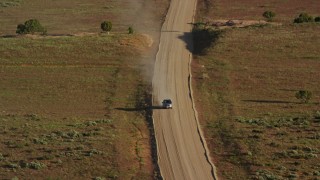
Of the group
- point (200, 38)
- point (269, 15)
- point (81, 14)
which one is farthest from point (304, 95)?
point (81, 14)

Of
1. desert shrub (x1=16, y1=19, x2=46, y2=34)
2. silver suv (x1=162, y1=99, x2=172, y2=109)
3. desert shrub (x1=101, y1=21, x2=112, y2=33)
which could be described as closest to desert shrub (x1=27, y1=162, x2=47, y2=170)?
silver suv (x1=162, y1=99, x2=172, y2=109)

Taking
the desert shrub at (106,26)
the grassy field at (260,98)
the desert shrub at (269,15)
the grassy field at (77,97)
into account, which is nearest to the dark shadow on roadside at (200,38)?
the grassy field at (260,98)

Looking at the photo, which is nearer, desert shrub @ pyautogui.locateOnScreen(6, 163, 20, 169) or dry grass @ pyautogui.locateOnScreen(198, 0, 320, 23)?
desert shrub @ pyautogui.locateOnScreen(6, 163, 20, 169)

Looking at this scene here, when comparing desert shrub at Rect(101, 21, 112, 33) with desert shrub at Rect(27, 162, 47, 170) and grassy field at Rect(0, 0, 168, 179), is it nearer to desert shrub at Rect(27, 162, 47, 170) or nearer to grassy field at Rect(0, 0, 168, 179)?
grassy field at Rect(0, 0, 168, 179)

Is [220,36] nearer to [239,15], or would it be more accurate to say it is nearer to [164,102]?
[239,15]

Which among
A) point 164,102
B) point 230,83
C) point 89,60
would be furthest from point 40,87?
point 230,83

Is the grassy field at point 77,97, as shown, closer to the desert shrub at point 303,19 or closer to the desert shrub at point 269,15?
the desert shrub at point 269,15

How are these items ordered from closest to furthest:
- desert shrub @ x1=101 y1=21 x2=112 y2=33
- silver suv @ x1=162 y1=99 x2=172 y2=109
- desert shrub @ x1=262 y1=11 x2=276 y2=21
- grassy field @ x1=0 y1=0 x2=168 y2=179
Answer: grassy field @ x1=0 y1=0 x2=168 y2=179
silver suv @ x1=162 y1=99 x2=172 y2=109
desert shrub @ x1=101 y1=21 x2=112 y2=33
desert shrub @ x1=262 y1=11 x2=276 y2=21
